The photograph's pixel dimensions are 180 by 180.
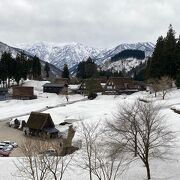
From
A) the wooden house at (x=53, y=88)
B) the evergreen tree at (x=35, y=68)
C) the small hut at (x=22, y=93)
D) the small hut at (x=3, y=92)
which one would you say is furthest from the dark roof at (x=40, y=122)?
the evergreen tree at (x=35, y=68)

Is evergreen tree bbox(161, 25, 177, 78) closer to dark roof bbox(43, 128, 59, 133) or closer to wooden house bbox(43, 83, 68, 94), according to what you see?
wooden house bbox(43, 83, 68, 94)

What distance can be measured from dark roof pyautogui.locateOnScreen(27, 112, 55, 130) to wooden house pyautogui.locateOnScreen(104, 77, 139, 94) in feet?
117

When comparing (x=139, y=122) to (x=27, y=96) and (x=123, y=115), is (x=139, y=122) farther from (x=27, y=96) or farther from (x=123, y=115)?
(x=27, y=96)

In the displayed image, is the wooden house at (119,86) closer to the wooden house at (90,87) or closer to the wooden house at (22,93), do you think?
the wooden house at (90,87)

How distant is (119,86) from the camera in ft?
306

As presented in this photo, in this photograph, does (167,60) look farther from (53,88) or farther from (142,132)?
(142,132)

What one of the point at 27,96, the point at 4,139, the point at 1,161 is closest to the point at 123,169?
the point at 1,161

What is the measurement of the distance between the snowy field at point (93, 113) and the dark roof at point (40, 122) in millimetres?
3584

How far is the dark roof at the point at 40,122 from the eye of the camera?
2162 inches

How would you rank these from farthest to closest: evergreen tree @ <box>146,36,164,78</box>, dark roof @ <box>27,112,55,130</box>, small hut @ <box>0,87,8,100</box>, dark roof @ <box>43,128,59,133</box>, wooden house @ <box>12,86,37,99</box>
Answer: small hut @ <box>0,87,8,100</box> < wooden house @ <box>12,86,37,99</box> < evergreen tree @ <box>146,36,164,78</box> < dark roof @ <box>27,112,55,130</box> < dark roof @ <box>43,128,59,133</box>

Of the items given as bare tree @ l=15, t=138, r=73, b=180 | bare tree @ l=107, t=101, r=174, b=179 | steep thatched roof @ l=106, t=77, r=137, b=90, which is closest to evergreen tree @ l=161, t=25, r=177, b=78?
steep thatched roof @ l=106, t=77, r=137, b=90

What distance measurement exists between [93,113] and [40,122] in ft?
37.0

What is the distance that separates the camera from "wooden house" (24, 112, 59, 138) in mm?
53175

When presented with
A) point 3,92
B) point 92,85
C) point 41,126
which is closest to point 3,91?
point 3,92
